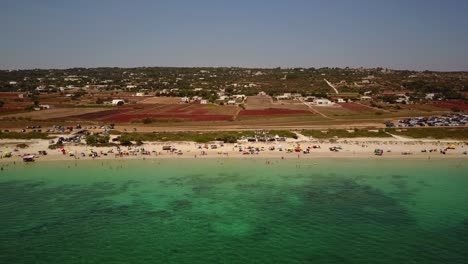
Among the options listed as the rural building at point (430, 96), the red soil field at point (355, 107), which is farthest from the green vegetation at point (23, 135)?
the rural building at point (430, 96)

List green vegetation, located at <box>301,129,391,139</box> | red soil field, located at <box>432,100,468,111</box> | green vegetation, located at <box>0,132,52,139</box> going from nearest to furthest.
Answer: green vegetation, located at <box>0,132,52,139</box> < green vegetation, located at <box>301,129,391,139</box> < red soil field, located at <box>432,100,468,111</box>

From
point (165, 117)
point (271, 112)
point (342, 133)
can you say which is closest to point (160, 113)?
point (165, 117)

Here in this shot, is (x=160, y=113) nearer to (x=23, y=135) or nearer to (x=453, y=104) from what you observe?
(x=23, y=135)

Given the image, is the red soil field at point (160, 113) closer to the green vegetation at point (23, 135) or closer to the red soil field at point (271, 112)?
the red soil field at point (271, 112)

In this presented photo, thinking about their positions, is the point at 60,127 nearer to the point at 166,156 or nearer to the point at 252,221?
the point at 166,156

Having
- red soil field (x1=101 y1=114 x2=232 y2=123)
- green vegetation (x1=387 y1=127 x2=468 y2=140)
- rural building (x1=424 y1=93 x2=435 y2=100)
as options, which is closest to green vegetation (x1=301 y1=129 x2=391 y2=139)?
green vegetation (x1=387 y1=127 x2=468 y2=140)

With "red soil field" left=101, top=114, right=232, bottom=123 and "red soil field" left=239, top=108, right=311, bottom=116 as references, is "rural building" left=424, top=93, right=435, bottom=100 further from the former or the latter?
"red soil field" left=101, top=114, right=232, bottom=123
